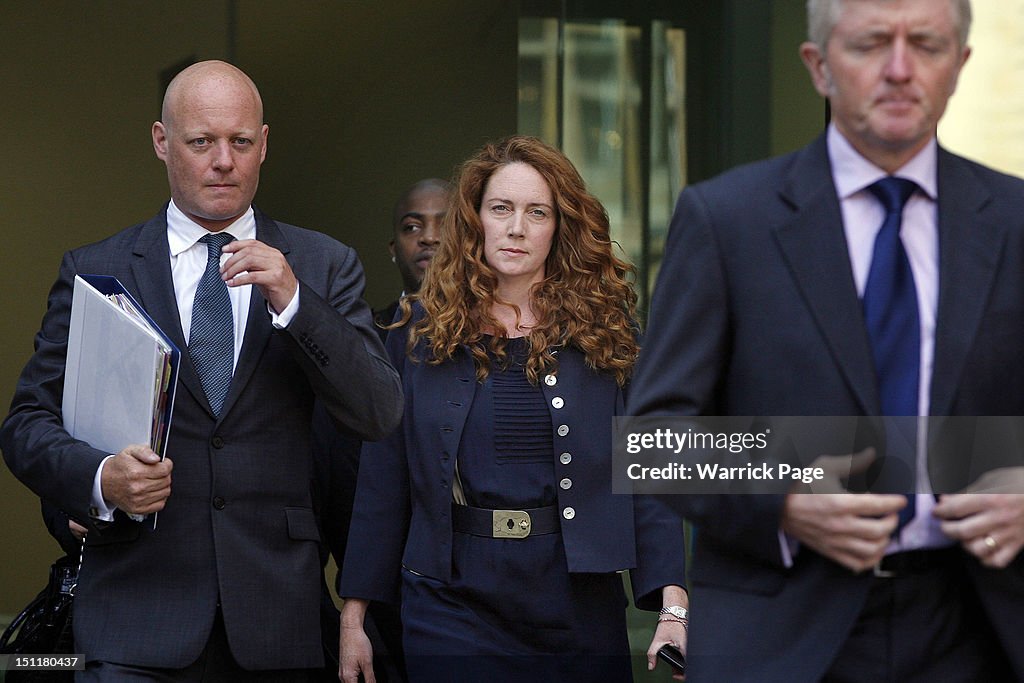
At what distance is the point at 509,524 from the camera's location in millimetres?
4238

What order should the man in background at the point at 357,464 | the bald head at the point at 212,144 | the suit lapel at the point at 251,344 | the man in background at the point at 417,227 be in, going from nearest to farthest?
1. the suit lapel at the point at 251,344
2. the bald head at the point at 212,144
3. the man in background at the point at 357,464
4. the man in background at the point at 417,227

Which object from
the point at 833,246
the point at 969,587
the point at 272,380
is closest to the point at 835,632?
the point at 969,587

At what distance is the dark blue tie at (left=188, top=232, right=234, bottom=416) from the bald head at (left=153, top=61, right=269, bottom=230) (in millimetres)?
158

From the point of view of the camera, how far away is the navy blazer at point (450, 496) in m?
4.25

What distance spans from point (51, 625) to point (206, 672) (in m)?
0.61

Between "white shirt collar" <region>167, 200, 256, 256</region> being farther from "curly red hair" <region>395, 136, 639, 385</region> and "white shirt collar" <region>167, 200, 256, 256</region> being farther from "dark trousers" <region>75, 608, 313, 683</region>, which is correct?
"dark trousers" <region>75, 608, 313, 683</region>

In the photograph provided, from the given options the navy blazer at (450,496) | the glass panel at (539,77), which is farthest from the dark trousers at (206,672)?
the glass panel at (539,77)

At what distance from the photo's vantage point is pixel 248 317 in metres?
3.96

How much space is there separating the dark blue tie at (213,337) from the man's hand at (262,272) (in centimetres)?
28

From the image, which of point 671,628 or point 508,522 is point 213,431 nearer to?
point 508,522

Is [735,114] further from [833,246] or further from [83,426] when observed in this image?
[833,246]

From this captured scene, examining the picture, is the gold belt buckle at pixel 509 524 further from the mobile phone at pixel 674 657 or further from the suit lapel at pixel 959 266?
the suit lapel at pixel 959 266

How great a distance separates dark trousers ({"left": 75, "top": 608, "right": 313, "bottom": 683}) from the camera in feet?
12.5

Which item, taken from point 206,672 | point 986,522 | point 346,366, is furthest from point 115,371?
point 986,522
